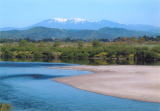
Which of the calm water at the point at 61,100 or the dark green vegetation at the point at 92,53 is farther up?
the dark green vegetation at the point at 92,53

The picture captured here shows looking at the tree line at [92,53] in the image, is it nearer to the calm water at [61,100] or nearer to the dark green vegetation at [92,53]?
the dark green vegetation at [92,53]

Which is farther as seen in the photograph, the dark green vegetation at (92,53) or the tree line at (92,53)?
the tree line at (92,53)

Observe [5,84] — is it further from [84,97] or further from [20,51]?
[20,51]

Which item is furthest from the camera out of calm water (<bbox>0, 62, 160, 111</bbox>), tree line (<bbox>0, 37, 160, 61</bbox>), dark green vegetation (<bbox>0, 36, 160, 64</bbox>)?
tree line (<bbox>0, 37, 160, 61</bbox>)

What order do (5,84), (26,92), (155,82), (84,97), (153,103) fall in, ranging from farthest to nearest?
(5,84) → (155,82) → (26,92) → (84,97) → (153,103)

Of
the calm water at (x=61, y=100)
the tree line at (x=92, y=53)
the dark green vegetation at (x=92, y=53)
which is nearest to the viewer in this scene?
the calm water at (x=61, y=100)

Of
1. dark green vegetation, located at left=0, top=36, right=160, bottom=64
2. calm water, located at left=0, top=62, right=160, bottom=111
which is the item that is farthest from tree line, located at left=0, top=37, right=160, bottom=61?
calm water, located at left=0, top=62, right=160, bottom=111

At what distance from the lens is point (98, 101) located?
19.9 meters

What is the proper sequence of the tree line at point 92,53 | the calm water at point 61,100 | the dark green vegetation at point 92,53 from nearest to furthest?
the calm water at point 61,100 → the dark green vegetation at point 92,53 → the tree line at point 92,53

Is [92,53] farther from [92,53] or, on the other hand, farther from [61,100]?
[61,100]

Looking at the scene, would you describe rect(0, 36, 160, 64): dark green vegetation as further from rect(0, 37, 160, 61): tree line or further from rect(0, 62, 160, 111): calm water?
rect(0, 62, 160, 111): calm water

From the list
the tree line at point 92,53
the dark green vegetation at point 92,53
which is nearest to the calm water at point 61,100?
the dark green vegetation at point 92,53

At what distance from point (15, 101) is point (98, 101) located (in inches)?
188

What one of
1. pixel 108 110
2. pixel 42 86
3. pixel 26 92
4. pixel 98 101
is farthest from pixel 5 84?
pixel 108 110
